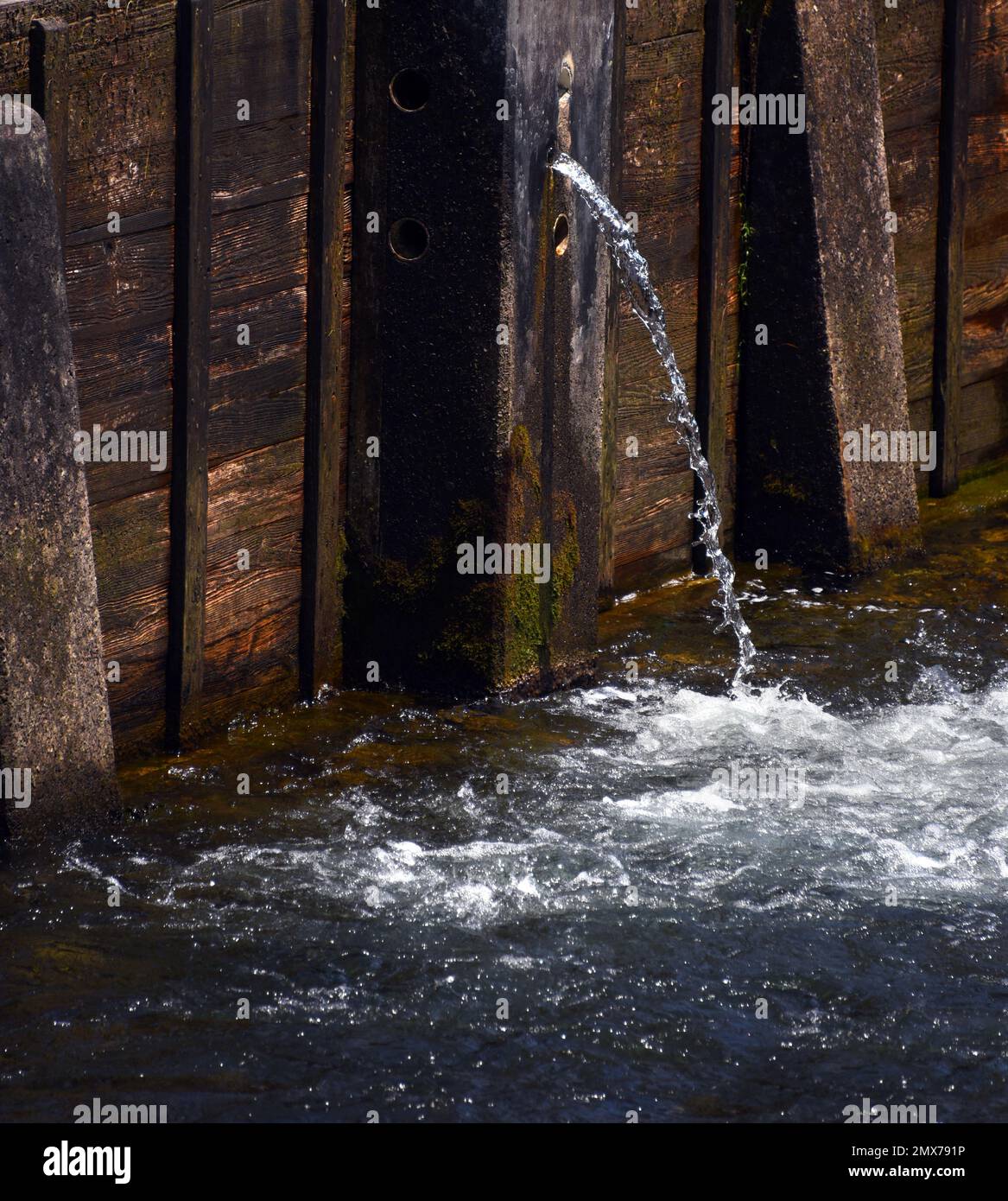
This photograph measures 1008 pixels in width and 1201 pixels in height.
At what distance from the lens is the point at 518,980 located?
574cm

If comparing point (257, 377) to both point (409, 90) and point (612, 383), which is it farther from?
point (612, 383)

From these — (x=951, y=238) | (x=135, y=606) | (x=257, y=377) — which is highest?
(x=951, y=238)

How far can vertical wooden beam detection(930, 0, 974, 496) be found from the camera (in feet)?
34.8

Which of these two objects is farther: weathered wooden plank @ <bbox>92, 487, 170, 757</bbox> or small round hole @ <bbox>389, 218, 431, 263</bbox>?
small round hole @ <bbox>389, 218, 431, 263</bbox>

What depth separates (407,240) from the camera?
7.71 meters

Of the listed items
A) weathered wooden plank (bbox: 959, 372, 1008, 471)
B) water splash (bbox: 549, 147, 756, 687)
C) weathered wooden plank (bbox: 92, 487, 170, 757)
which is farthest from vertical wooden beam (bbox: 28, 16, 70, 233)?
weathered wooden plank (bbox: 959, 372, 1008, 471)

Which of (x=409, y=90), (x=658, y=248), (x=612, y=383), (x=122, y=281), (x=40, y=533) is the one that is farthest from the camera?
(x=658, y=248)

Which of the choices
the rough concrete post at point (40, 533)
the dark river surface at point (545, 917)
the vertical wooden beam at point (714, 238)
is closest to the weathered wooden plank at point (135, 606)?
the dark river surface at point (545, 917)

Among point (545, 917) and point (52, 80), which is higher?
point (52, 80)

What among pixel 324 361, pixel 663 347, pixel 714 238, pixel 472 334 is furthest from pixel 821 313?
pixel 324 361

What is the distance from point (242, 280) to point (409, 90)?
97cm

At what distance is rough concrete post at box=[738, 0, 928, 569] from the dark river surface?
1.46 meters

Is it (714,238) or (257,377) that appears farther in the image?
(714,238)

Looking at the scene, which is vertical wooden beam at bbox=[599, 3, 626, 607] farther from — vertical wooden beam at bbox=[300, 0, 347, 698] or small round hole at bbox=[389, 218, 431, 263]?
vertical wooden beam at bbox=[300, 0, 347, 698]
